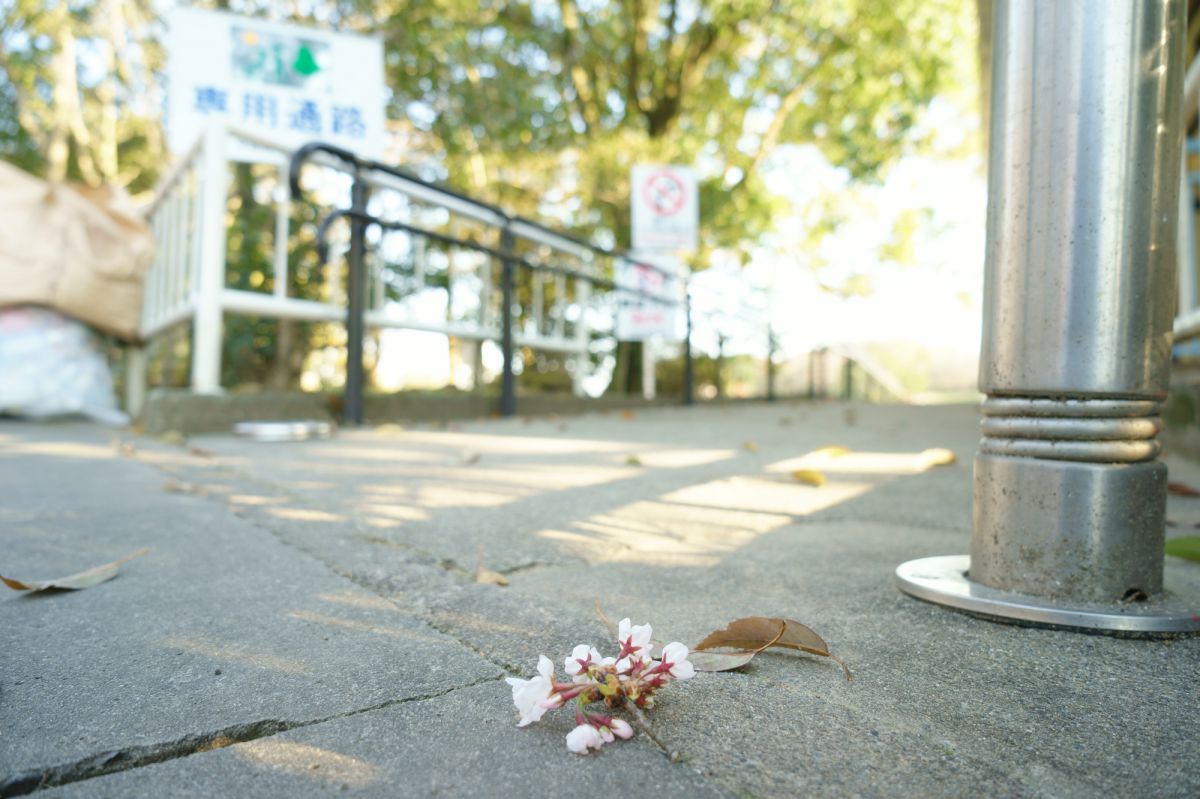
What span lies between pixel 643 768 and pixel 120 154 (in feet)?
43.2

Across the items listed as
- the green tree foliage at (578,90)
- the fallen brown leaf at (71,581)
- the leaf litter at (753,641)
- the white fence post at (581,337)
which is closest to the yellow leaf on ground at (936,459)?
the leaf litter at (753,641)

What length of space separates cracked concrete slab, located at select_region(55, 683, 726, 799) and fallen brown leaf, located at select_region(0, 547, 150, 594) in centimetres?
56

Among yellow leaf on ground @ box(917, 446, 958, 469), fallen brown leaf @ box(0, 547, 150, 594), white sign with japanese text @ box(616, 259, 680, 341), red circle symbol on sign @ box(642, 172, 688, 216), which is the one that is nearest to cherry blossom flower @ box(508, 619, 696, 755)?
fallen brown leaf @ box(0, 547, 150, 594)

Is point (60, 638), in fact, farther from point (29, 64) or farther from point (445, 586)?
point (29, 64)

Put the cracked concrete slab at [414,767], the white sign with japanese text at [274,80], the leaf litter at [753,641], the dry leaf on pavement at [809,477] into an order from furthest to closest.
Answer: the white sign with japanese text at [274,80]
the dry leaf on pavement at [809,477]
the leaf litter at [753,641]
the cracked concrete slab at [414,767]

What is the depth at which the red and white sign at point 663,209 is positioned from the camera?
6.99 meters

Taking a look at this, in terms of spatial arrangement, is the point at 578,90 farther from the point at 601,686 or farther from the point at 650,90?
the point at 601,686

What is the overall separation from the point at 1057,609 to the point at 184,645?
999 millimetres

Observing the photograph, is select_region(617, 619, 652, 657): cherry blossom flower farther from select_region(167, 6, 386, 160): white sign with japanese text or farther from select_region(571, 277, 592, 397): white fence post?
select_region(167, 6, 386, 160): white sign with japanese text

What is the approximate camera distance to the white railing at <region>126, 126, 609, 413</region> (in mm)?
3137

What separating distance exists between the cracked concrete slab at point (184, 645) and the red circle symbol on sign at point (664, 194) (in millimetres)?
6109

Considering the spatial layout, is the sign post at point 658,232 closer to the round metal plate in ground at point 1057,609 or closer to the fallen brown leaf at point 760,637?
the round metal plate in ground at point 1057,609

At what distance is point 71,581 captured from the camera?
41.0 inches

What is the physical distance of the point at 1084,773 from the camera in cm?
59
